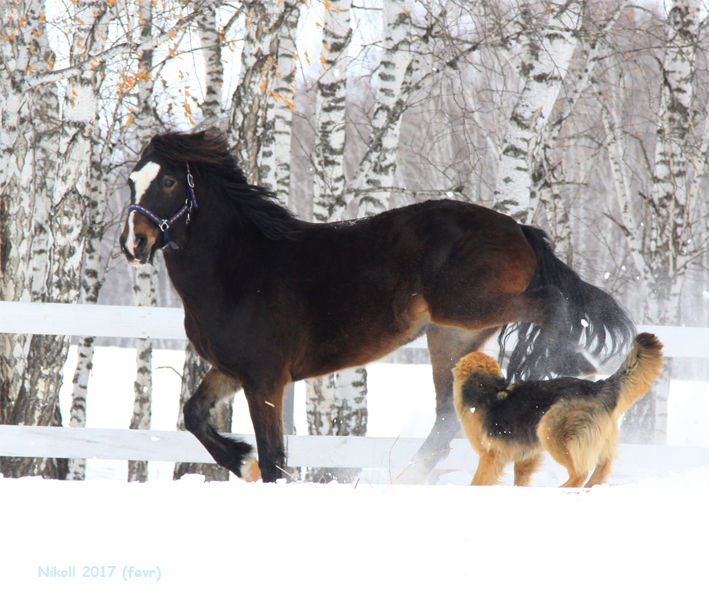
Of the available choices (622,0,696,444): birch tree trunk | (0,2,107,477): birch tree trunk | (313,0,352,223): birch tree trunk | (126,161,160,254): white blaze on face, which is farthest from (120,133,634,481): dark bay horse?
(622,0,696,444): birch tree trunk

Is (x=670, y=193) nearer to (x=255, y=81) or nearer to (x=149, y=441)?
(x=255, y=81)

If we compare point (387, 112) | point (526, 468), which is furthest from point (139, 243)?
point (387, 112)

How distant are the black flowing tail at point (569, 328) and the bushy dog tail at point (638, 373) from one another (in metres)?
0.35

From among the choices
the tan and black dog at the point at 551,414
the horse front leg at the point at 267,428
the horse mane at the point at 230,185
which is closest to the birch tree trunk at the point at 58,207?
the horse mane at the point at 230,185

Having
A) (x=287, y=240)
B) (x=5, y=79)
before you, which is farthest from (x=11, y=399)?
(x=287, y=240)

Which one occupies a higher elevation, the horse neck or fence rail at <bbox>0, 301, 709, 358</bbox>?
the horse neck

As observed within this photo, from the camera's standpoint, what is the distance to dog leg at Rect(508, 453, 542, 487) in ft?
11.3

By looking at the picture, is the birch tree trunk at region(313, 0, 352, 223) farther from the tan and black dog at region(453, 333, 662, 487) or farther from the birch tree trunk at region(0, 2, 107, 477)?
the tan and black dog at region(453, 333, 662, 487)

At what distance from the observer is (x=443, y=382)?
13.5 feet

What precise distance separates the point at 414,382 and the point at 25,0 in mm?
8987

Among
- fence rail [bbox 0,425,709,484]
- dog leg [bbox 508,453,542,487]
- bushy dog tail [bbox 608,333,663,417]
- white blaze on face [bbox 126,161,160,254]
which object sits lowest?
fence rail [bbox 0,425,709,484]

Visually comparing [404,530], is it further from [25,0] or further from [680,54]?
[680,54]

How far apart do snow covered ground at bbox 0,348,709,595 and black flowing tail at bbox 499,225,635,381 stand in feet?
4.51

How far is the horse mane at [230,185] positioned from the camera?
3704 mm
